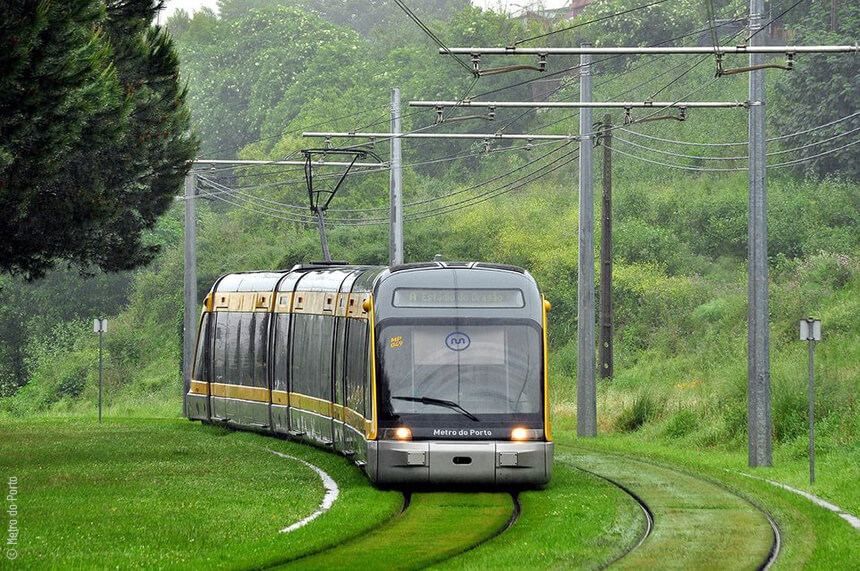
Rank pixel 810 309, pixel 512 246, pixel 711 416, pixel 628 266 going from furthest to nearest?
1. pixel 512 246
2. pixel 628 266
3. pixel 810 309
4. pixel 711 416

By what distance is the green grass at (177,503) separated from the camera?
14.7m

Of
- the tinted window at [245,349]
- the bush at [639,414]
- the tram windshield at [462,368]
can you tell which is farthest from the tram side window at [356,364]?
the bush at [639,414]

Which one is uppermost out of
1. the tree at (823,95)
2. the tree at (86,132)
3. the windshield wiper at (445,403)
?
the tree at (823,95)

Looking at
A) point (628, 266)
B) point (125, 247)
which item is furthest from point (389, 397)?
point (628, 266)

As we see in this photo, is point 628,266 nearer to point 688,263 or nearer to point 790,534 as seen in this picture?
point 688,263

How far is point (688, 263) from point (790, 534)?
41.5 meters

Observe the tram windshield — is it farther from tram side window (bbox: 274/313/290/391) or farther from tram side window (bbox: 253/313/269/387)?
tram side window (bbox: 253/313/269/387)

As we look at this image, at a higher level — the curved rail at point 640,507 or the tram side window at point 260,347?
the tram side window at point 260,347

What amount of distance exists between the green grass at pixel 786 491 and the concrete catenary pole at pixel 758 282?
0.64m

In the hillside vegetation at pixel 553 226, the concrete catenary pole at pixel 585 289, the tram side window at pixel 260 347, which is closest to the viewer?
the tram side window at pixel 260 347

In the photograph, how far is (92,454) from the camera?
26953 mm

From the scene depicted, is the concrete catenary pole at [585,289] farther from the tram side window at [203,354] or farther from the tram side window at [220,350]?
the tram side window at [203,354]

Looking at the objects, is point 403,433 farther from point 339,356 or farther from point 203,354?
point 203,354

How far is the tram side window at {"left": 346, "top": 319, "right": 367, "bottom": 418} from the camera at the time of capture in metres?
21.8
